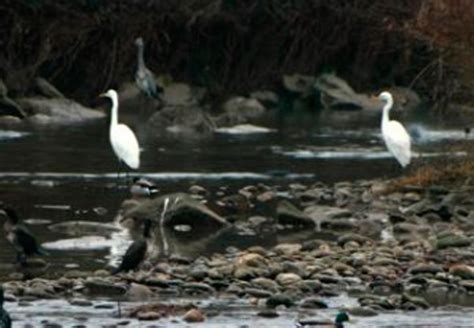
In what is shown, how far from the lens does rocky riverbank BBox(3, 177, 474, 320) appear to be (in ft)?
57.1

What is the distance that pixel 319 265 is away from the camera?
18938 millimetres

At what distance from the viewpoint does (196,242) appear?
21.4 metres

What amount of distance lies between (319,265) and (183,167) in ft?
36.7

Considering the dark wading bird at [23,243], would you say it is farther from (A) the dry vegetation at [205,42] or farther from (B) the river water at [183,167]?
(A) the dry vegetation at [205,42]

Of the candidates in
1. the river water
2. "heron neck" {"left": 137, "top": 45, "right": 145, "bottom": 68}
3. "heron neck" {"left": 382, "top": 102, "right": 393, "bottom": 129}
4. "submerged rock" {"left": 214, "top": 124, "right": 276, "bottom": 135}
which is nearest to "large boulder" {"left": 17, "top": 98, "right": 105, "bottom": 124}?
the river water

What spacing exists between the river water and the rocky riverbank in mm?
435

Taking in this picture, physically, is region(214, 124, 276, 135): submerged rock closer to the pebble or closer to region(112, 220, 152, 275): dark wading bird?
region(112, 220, 152, 275): dark wading bird

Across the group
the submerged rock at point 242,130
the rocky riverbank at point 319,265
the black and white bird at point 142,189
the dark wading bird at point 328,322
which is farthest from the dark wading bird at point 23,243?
the submerged rock at point 242,130

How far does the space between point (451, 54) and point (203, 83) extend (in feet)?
82.6

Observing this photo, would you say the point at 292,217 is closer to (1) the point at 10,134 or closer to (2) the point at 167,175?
(2) the point at 167,175

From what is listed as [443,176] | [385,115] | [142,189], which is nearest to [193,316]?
[142,189]

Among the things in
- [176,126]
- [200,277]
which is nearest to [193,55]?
[176,126]

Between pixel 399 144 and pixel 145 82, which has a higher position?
pixel 145 82

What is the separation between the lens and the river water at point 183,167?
16656 mm
